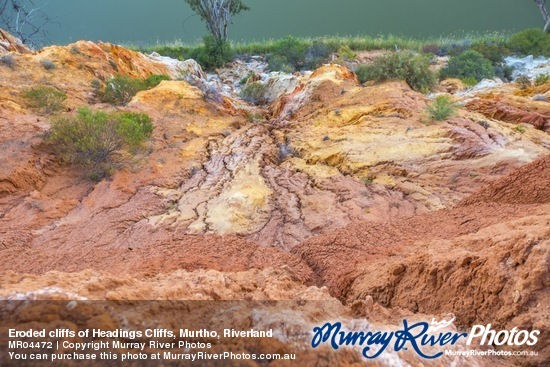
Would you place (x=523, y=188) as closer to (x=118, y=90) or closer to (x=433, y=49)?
(x=118, y=90)

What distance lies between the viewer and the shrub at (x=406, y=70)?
9180 mm

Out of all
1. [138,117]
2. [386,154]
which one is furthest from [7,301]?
[138,117]

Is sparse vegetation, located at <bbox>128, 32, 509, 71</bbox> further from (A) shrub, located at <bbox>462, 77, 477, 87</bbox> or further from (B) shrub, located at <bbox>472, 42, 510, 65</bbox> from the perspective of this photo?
(A) shrub, located at <bbox>462, 77, 477, 87</bbox>

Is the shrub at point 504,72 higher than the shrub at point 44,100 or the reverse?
higher

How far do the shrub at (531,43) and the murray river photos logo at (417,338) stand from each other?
793 inches

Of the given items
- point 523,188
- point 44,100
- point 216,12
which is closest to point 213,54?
point 216,12

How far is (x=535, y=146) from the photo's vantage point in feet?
18.1

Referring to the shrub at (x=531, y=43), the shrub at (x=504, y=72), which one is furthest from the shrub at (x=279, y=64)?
the shrub at (x=531, y=43)

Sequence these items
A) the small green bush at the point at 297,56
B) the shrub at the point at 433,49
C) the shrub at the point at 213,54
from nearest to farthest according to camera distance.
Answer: the small green bush at the point at 297,56, the shrub at the point at 213,54, the shrub at the point at 433,49

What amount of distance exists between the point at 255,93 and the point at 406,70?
195 inches

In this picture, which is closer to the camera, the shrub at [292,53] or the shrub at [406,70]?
the shrub at [406,70]

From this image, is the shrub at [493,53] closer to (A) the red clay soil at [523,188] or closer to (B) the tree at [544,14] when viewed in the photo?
(B) the tree at [544,14]

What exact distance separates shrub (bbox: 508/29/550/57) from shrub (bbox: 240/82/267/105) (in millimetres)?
13985

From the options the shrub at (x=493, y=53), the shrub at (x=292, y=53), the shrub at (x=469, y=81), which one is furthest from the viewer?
the shrub at (x=292, y=53)
